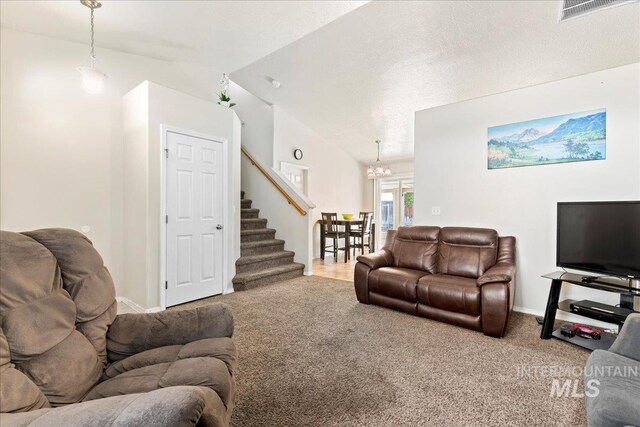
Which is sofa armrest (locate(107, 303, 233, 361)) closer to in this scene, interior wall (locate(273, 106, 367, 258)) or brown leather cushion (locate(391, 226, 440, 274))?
brown leather cushion (locate(391, 226, 440, 274))

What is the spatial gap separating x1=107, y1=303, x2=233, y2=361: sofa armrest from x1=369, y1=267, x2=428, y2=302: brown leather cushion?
203cm

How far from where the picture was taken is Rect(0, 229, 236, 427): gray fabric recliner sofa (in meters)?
0.75

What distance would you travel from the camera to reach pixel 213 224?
12.2 ft

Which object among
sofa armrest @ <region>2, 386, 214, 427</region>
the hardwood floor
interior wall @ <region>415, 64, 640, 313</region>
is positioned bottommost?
the hardwood floor

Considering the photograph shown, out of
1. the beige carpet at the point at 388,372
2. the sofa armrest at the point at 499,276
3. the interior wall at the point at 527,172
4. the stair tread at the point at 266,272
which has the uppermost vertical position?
the interior wall at the point at 527,172

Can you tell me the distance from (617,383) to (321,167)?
5.89m

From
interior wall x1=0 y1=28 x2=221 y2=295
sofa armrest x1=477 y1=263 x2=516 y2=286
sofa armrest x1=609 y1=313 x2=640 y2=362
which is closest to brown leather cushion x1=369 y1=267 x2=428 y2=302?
sofa armrest x1=477 y1=263 x2=516 y2=286

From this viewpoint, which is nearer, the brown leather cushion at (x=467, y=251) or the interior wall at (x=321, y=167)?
the brown leather cushion at (x=467, y=251)

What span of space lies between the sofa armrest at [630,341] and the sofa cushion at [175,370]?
1.90 metres

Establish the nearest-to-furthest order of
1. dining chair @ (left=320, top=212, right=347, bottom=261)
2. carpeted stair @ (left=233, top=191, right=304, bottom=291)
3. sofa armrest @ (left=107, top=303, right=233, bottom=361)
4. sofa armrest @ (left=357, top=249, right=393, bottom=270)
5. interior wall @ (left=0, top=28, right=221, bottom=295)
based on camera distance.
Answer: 1. sofa armrest @ (left=107, top=303, right=233, bottom=361)
2. interior wall @ (left=0, top=28, right=221, bottom=295)
3. sofa armrest @ (left=357, top=249, right=393, bottom=270)
4. carpeted stair @ (left=233, top=191, right=304, bottom=291)
5. dining chair @ (left=320, top=212, right=347, bottom=261)

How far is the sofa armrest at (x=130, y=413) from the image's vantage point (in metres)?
0.69

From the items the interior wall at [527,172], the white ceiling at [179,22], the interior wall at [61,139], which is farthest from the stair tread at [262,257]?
the white ceiling at [179,22]

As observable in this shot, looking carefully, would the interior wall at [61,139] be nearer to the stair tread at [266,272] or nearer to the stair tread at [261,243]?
the stair tread at [266,272]

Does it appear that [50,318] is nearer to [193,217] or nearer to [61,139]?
[193,217]
